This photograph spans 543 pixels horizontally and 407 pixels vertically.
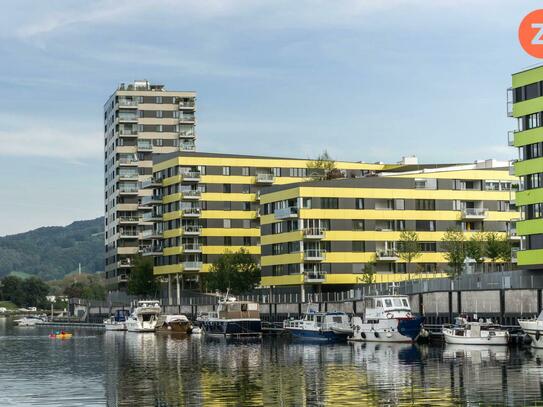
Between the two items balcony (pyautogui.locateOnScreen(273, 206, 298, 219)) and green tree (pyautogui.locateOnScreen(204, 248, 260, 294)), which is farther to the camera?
green tree (pyautogui.locateOnScreen(204, 248, 260, 294))

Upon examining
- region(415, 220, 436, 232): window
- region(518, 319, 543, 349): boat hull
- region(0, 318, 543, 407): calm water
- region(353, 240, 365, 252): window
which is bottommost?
region(0, 318, 543, 407): calm water

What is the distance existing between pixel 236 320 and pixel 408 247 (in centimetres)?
3240

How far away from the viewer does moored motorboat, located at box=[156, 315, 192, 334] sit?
527 ft

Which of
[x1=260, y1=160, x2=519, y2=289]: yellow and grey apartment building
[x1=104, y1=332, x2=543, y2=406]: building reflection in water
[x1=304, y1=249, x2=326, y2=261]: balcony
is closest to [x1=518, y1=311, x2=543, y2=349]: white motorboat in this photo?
[x1=104, y1=332, x2=543, y2=406]: building reflection in water

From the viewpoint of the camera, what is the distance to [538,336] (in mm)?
92250

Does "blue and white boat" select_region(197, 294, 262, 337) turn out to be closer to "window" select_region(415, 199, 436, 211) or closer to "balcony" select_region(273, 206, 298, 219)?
"balcony" select_region(273, 206, 298, 219)

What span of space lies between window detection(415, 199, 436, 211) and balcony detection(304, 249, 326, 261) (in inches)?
715

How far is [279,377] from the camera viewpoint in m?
70.6

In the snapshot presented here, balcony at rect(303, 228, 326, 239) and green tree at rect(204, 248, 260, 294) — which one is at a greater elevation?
balcony at rect(303, 228, 326, 239)

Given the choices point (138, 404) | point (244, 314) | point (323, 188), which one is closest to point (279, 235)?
point (323, 188)

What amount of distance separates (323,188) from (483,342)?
72.1 m

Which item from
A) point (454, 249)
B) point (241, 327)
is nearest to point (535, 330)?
point (241, 327)

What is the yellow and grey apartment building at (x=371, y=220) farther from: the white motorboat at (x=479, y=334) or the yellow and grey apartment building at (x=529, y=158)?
the white motorboat at (x=479, y=334)

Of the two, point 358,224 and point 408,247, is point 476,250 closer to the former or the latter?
point 408,247
